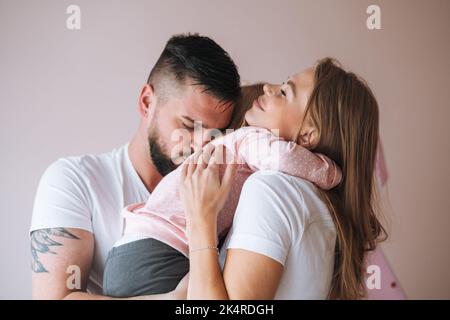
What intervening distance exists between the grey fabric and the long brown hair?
40 centimetres

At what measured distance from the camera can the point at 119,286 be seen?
1.27 m

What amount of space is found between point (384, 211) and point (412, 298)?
1.06 feet

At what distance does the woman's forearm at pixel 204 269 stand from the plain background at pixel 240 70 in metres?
0.73

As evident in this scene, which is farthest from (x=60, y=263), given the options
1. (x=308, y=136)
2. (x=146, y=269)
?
(x=308, y=136)

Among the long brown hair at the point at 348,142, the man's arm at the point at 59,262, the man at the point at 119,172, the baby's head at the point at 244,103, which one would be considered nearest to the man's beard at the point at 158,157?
the man at the point at 119,172

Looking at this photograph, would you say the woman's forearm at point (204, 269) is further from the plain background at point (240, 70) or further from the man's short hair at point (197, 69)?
the plain background at point (240, 70)

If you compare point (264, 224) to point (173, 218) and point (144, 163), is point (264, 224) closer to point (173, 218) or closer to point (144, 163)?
point (173, 218)

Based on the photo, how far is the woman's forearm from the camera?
42.0 inches

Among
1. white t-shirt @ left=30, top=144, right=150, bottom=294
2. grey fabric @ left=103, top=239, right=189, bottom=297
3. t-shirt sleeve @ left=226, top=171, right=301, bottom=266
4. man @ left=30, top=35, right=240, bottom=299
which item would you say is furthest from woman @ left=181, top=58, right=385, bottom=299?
white t-shirt @ left=30, top=144, right=150, bottom=294

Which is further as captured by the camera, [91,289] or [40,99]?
[40,99]

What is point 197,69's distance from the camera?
163 cm

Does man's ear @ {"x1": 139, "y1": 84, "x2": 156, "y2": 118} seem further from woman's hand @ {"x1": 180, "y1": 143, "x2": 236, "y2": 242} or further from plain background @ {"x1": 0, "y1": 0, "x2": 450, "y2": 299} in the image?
woman's hand @ {"x1": 180, "y1": 143, "x2": 236, "y2": 242}

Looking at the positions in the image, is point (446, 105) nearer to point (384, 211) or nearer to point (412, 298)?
point (384, 211)
